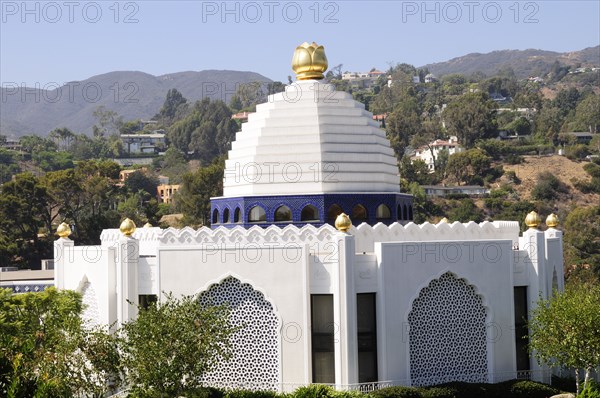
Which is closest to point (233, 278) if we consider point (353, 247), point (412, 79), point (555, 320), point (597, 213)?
point (353, 247)

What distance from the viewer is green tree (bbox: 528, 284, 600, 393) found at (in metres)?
21.8

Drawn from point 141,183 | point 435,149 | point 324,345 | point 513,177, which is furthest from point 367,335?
point 435,149

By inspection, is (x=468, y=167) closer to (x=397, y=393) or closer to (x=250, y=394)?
(x=397, y=393)

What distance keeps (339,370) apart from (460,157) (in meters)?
67.2

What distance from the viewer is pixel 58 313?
24.2 metres

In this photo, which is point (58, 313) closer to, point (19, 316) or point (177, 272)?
point (19, 316)

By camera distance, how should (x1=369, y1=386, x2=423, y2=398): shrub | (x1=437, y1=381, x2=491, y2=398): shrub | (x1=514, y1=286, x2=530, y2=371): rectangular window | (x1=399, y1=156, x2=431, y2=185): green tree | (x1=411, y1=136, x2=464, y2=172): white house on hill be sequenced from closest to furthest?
(x1=369, y1=386, x2=423, y2=398): shrub, (x1=437, y1=381, x2=491, y2=398): shrub, (x1=514, y1=286, x2=530, y2=371): rectangular window, (x1=399, y1=156, x2=431, y2=185): green tree, (x1=411, y1=136, x2=464, y2=172): white house on hill

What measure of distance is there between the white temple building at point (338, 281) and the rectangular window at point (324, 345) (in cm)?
2

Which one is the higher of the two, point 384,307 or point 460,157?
point 460,157

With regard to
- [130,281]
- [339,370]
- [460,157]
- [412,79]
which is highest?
[412,79]

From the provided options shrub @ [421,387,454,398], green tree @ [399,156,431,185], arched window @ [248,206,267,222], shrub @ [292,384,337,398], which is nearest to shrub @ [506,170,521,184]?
green tree @ [399,156,431,185]

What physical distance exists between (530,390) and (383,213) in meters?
6.08

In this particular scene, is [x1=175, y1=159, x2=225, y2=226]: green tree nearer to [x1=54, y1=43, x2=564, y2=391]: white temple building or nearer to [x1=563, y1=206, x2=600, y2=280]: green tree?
[x1=563, y1=206, x2=600, y2=280]: green tree

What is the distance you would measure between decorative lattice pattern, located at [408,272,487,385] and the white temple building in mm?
29
